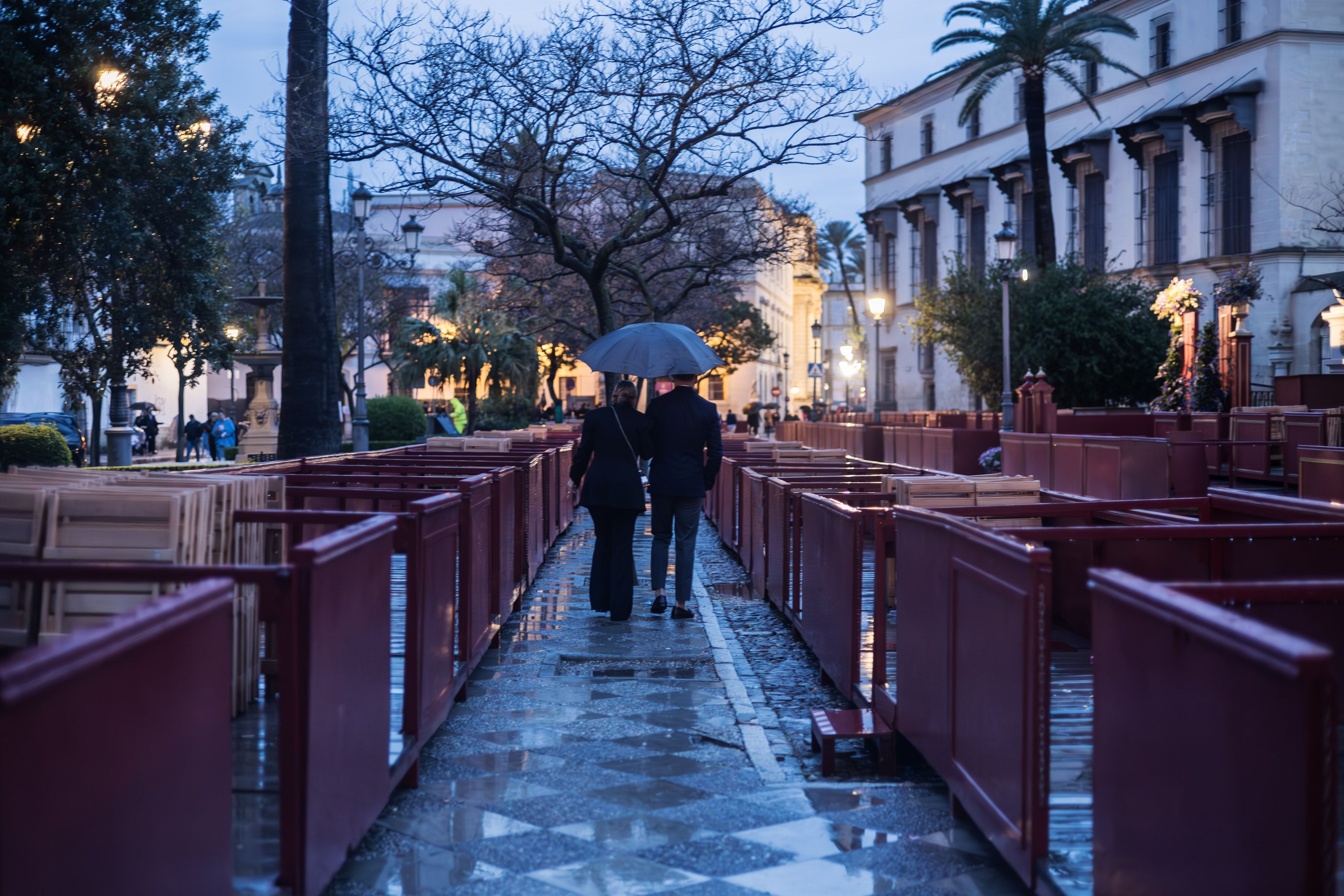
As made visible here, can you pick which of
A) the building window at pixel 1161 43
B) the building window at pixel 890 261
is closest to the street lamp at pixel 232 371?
the building window at pixel 1161 43

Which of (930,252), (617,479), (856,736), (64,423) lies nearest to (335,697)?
(856,736)

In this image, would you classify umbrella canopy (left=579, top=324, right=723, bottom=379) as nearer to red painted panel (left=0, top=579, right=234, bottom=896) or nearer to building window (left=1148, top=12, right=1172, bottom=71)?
red painted panel (left=0, top=579, right=234, bottom=896)

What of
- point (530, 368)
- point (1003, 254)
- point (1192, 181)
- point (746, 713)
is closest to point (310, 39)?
point (746, 713)

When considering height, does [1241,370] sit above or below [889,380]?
below

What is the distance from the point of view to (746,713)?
621cm

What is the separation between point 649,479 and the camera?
29.9 ft

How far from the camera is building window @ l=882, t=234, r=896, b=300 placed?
67.8 metres

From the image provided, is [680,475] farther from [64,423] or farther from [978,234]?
[978,234]

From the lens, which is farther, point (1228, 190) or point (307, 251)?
point (1228, 190)

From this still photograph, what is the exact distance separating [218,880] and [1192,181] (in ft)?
155

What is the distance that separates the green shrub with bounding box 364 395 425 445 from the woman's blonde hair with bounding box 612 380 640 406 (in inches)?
932

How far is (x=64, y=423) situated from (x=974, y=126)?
153 feet

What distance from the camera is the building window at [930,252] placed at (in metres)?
63.3

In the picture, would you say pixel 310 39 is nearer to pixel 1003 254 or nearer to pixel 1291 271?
pixel 1003 254
